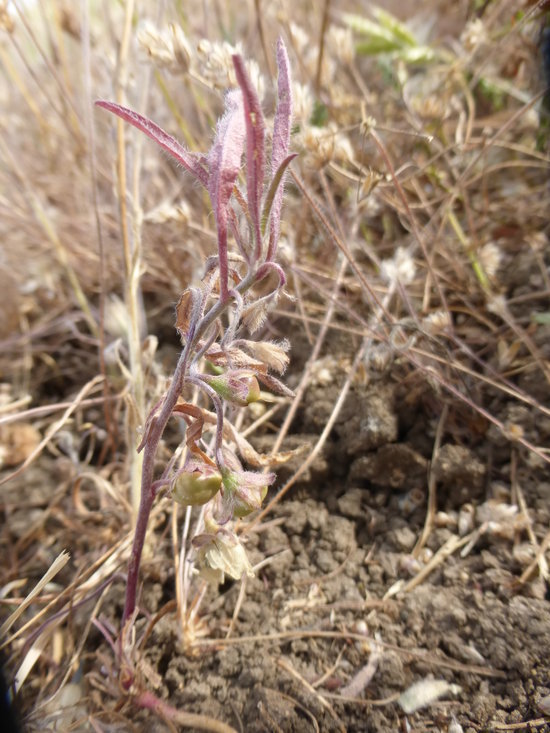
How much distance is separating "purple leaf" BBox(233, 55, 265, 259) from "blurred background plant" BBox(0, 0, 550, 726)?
0.48 metres

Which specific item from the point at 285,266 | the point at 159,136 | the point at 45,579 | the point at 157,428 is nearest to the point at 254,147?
the point at 159,136

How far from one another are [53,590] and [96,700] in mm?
319

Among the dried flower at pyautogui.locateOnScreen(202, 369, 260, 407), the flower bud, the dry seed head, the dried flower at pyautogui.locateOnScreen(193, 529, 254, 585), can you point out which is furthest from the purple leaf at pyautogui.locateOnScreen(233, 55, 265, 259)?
the dry seed head

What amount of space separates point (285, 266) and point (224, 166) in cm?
87

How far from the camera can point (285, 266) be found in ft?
4.93

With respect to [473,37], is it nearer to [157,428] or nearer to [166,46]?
[166,46]

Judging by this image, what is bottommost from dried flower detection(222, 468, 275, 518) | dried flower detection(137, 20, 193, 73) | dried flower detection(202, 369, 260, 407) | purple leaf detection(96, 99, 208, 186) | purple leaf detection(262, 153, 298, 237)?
dried flower detection(222, 468, 275, 518)

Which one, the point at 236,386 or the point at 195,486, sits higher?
the point at 236,386

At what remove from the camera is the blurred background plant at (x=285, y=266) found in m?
1.20

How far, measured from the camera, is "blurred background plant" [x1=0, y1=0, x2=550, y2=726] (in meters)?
1.20

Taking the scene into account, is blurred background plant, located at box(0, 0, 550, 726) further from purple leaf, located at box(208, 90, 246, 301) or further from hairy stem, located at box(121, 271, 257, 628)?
purple leaf, located at box(208, 90, 246, 301)

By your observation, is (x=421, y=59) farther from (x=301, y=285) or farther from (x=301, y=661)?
(x=301, y=661)

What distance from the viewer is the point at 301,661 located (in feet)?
3.25

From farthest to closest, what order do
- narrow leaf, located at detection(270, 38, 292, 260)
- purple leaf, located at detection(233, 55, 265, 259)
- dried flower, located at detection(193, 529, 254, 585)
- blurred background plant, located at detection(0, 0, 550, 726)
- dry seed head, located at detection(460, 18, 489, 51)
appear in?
dry seed head, located at detection(460, 18, 489, 51), blurred background plant, located at detection(0, 0, 550, 726), dried flower, located at detection(193, 529, 254, 585), narrow leaf, located at detection(270, 38, 292, 260), purple leaf, located at detection(233, 55, 265, 259)
